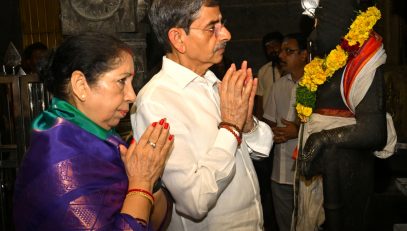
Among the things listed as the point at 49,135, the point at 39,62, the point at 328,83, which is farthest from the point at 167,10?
the point at 328,83

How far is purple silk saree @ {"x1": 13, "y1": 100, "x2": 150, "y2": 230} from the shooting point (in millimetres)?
1631

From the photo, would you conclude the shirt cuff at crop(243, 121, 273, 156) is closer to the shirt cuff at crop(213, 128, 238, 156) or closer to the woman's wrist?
the shirt cuff at crop(213, 128, 238, 156)

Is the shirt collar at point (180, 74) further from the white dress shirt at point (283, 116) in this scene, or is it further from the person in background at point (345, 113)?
the white dress shirt at point (283, 116)

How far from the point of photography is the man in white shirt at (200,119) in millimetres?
2080

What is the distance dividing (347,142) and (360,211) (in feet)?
1.64

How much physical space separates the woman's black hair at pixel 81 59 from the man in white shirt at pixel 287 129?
9.49 ft

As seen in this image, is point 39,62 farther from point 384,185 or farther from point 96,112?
point 384,185

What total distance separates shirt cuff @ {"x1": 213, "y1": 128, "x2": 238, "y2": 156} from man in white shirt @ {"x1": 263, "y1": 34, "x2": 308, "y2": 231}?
7.85 ft

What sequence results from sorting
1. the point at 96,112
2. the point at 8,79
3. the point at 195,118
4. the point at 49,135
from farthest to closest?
the point at 8,79 < the point at 195,118 < the point at 96,112 < the point at 49,135

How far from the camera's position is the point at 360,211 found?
127 inches

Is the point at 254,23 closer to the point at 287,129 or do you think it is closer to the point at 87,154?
the point at 287,129

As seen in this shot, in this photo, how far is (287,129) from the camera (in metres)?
4.47

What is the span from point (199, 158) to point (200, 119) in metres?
0.18

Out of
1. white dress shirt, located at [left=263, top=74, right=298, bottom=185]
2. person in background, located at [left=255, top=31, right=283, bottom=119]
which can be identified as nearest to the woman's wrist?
white dress shirt, located at [left=263, top=74, right=298, bottom=185]
